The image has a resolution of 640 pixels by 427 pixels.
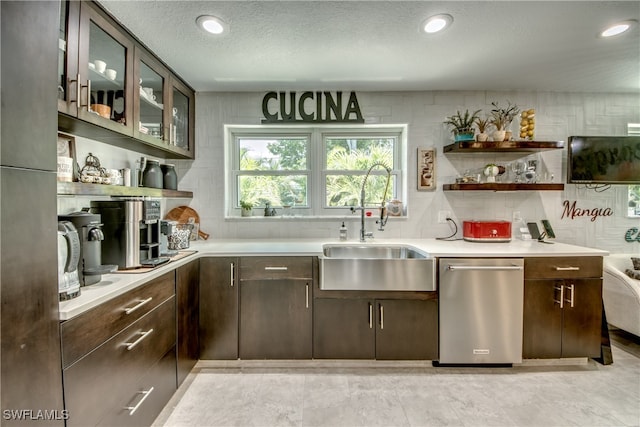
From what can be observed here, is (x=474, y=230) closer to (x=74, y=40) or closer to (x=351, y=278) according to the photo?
(x=351, y=278)

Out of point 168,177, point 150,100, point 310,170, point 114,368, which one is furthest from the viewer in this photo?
point 310,170

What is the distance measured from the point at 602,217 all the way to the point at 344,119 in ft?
8.67

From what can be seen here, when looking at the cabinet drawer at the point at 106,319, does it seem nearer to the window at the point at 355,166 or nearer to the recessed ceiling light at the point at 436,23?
the window at the point at 355,166

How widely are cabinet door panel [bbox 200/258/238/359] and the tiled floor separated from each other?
0.27m

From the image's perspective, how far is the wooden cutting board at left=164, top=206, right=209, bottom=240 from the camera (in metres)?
2.75

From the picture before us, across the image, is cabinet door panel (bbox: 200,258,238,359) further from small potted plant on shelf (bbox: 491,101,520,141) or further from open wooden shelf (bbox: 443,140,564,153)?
small potted plant on shelf (bbox: 491,101,520,141)

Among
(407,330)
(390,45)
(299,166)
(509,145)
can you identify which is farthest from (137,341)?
(509,145)

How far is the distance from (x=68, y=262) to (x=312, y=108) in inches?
86.8

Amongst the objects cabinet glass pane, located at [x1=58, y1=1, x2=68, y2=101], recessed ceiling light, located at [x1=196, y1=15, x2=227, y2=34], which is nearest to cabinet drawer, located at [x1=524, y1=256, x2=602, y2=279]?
recessed ceiling light, located at [x1=196, y1=15, x2=227, y2=34]

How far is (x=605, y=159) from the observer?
2.66m

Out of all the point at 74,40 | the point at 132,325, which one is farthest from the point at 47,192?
the point at 74,40

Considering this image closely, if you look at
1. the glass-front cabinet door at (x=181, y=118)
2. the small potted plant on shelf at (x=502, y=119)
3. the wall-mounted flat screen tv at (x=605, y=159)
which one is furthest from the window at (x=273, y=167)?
the wall-mounted flat screen tv at (x=605, y=159)

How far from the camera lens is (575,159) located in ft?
8.73

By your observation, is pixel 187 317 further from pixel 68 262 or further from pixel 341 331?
pixel 341 331
